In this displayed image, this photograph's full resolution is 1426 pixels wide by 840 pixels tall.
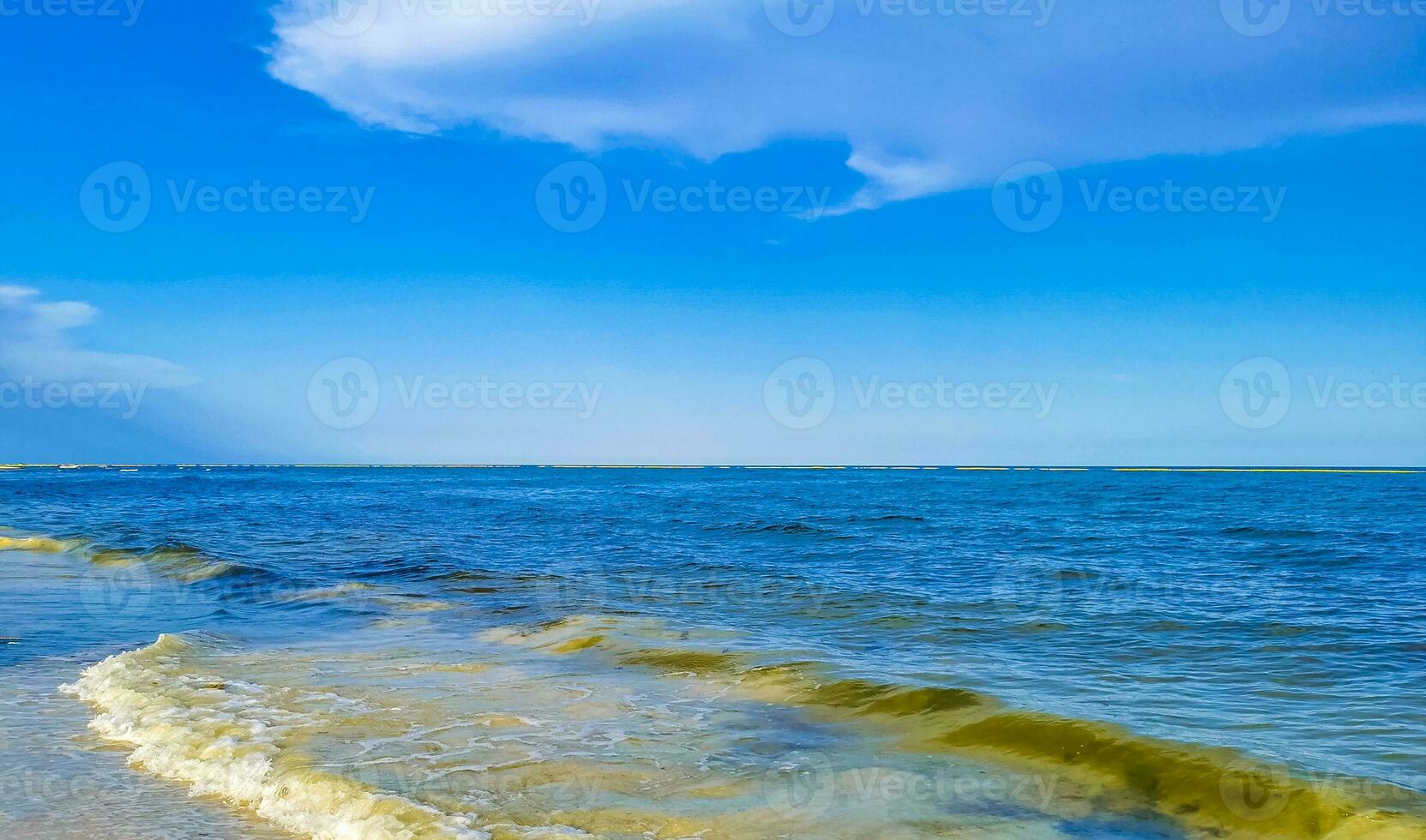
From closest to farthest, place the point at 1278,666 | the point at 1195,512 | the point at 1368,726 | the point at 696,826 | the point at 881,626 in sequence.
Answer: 1. the point at 696,826
2. the point at 1368,726
3. the point at 1278,666
4. the point at 881,626
5. the point at 1195,512

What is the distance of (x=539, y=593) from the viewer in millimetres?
19266

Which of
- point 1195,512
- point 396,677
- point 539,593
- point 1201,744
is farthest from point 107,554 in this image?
point 1195,512

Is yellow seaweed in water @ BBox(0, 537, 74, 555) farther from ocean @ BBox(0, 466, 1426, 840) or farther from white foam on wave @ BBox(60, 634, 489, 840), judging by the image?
white foam on wave @ BBox(60, 634, 489, 840)

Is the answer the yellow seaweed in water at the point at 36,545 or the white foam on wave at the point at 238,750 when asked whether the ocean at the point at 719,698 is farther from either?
the yellow seaweed in water at the point at 36,545

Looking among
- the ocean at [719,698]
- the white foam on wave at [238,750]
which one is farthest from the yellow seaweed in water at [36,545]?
the white foam on wave at [238,750]

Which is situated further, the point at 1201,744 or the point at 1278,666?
the point at 1278,666

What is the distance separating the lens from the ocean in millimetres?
6867

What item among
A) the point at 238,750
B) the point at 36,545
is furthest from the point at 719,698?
the point at 36,545

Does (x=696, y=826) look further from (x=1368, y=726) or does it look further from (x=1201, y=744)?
(x=1368, y=726)

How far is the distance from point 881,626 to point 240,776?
10067 mm

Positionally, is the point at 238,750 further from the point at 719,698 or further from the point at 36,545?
the point at 36,545

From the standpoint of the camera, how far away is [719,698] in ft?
34.6

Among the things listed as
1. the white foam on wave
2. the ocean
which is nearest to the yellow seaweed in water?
the ocean

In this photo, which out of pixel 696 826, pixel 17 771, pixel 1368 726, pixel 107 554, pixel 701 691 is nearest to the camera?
pixel 696 826
